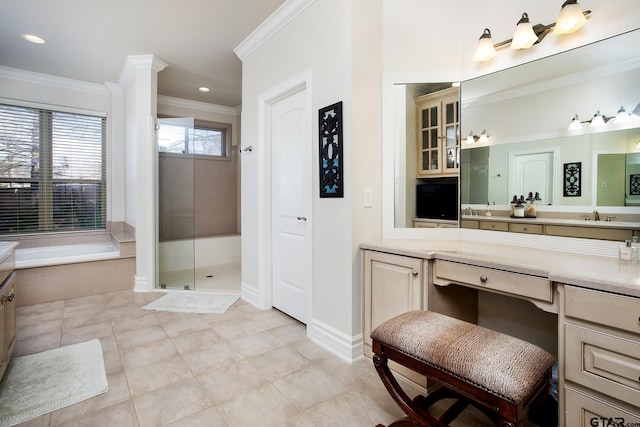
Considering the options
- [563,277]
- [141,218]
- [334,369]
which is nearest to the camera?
[563,277]

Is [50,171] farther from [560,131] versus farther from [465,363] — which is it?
[560,131]

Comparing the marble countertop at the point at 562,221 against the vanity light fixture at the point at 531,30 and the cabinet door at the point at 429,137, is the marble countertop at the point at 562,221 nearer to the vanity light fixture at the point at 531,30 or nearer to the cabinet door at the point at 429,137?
the cabinet door at the point at 429,137

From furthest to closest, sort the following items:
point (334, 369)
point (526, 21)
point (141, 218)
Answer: point (141, 218)
point (334, 369)
point (526, 21)

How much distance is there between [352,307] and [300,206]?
40.0 inches

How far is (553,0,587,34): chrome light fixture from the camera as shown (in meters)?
1.62

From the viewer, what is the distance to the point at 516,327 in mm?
1913

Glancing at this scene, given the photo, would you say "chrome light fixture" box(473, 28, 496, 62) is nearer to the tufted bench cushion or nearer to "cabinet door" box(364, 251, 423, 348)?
"cabinet door" box(364, 251, 423, 348)

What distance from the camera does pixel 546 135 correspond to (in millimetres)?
1787

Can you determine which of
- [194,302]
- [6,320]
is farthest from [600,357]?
[194,302]

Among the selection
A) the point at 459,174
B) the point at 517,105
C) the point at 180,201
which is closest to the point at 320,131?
the point at 459,174

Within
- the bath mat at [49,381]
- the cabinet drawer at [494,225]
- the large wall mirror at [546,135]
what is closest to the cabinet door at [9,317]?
the bath mat at [49,381]

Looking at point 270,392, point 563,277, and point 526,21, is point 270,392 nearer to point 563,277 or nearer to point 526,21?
point 563,277

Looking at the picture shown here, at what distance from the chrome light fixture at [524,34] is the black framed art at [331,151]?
43.3 inches

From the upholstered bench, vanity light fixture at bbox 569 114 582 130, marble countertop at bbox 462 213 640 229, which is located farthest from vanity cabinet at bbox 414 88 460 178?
the upholstered bench
